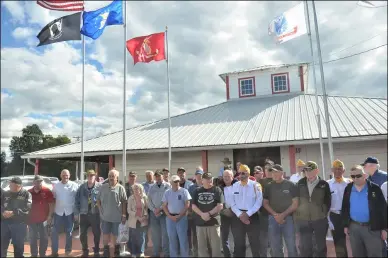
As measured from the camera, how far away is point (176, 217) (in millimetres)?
5691

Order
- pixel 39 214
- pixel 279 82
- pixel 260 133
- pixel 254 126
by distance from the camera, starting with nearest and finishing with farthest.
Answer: pixel 39 214, pixel 260 133, pixel 254 126, pixel 279 82

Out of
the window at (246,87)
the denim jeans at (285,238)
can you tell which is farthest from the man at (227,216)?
the window at (246,87)

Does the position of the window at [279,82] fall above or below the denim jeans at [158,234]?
above

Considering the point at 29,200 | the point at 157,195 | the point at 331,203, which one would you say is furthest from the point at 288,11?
the point at 29,200

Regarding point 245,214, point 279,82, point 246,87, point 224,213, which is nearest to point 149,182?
point 224,213

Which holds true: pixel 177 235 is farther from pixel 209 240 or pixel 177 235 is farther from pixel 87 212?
pixel 87 212

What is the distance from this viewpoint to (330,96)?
15781 millimetres

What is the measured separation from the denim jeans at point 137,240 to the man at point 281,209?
2.43 meters

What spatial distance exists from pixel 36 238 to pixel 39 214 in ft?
1.36

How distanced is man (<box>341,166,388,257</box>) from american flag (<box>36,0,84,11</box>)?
7.73 meters

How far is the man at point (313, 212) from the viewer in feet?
16.8

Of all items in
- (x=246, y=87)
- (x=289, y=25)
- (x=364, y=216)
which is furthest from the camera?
(x=246, y=87)

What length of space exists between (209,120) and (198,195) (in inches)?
381

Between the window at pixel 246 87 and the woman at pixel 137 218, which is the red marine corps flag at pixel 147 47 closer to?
the woman at pixel 137 218
